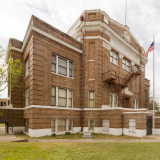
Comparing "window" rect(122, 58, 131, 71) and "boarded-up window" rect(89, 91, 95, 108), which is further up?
"window" rect(122, 58, 131, 71)

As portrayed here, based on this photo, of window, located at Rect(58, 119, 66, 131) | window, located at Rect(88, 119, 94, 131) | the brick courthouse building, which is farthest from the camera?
window, located at Rect(88, 119, 94, 131)

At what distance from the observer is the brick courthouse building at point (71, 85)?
14.6 metres

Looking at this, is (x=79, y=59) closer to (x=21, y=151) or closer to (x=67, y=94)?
(x=67, y=94)

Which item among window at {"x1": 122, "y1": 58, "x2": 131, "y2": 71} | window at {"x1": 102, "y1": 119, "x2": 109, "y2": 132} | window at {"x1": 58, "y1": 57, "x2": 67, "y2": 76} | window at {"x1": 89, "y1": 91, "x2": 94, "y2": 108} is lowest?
window at {"x1": 102, "y1": 119, "x2": 109, "y2": 132}

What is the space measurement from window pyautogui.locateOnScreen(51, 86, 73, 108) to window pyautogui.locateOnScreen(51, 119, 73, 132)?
1.62 meters

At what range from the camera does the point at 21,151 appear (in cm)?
791

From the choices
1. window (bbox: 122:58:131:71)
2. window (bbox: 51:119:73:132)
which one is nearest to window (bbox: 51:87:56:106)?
window (bbox: 51:119:73:132)

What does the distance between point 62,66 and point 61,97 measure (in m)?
3.52

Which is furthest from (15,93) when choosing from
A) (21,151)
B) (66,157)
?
(66,157)

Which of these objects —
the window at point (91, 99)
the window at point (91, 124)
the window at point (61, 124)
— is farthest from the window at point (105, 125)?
the window at point (61, 124)

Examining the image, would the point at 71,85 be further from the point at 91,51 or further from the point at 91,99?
the point at 91,51

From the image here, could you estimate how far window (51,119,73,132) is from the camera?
50.6 ft

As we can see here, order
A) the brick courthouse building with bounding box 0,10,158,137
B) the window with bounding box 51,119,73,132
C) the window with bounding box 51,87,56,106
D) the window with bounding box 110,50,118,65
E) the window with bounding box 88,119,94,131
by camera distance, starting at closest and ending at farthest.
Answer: the brick courthouse building with bounding box 0,10,158,137 → the window with bounding box 51,119,73,132 → the window with bounding box 51,87,56,106 → the window with bounding box 88,119,94,131 → the window with bounding box 110,50,118,65

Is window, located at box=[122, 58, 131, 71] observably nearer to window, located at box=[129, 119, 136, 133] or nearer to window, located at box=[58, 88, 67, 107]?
window, located at box=[129, 119, 136, 133]
